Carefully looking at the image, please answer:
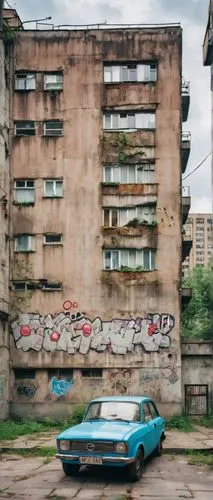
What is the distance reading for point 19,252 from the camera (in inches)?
984

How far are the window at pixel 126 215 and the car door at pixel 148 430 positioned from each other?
1233 centimetres

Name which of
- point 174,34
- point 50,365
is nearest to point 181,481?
point 50,365

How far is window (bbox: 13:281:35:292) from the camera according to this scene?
24719mm

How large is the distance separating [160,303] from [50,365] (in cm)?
519

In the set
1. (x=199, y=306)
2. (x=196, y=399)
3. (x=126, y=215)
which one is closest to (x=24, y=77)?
(x=126, y=215)

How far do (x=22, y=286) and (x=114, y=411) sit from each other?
12.6 metres

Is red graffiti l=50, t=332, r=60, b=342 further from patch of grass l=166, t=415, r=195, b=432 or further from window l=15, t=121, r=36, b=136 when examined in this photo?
window l=15, t=121, r=36, b=136

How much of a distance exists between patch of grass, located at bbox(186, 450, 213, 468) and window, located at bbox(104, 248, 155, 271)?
10.2 meters

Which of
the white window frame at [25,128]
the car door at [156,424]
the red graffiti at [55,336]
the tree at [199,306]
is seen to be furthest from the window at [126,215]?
the tree at [199,306]

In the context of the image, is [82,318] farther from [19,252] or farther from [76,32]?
[76,32]

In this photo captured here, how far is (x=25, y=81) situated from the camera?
2605cm

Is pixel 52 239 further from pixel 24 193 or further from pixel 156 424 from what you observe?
pixel 156 424

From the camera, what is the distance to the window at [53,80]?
2598 centimetres

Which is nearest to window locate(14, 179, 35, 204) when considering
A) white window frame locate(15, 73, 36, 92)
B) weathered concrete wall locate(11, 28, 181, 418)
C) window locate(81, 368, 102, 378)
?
weathered concrete wall locate(11, 28, 181, 418)
